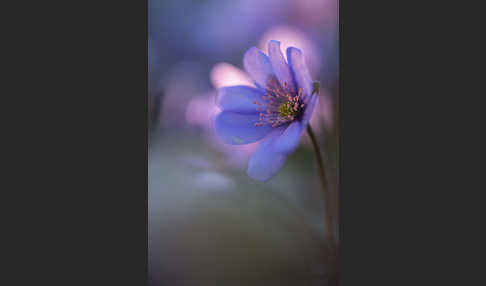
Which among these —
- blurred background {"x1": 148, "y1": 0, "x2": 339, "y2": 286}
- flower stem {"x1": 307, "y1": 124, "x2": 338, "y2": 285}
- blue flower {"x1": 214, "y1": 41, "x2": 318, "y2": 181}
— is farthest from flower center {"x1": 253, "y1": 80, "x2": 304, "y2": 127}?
flower stem {"x1": 307, "y1": 124, "x2": 338, "y2": 285}

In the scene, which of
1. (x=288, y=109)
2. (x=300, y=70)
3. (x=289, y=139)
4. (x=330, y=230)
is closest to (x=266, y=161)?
(x=289, y=139)

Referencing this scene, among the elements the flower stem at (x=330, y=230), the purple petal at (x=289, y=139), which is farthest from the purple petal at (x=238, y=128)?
the flower stem at (x=330, y=230)

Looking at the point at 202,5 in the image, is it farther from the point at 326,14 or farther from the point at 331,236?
the point at 331,236

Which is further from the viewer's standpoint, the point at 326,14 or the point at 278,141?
the point at 326,14

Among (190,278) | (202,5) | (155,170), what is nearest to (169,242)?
(190,278)

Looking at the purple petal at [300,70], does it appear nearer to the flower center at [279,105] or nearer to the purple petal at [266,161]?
the flower center at [279,105]

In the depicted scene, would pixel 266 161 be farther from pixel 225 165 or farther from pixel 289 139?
pixel 225 165

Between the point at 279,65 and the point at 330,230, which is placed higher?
the point at 279,65
